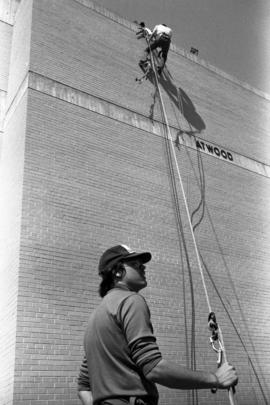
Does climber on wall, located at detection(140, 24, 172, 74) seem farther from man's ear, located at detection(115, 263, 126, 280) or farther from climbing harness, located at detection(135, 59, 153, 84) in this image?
man's ear, located at detection(115, 263, 126, 280)

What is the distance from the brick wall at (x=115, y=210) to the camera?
24.1ft

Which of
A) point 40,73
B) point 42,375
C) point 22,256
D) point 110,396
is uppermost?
point 40,73

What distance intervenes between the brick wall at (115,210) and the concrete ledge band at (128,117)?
31 millimetres

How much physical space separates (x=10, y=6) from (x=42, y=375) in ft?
28.6

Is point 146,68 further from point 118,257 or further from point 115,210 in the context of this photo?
point 118,257

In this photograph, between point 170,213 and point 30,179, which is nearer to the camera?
point 30,179

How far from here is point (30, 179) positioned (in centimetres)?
808

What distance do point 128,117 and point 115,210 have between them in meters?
2.47

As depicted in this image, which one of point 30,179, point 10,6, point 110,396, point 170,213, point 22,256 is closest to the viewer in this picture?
point 110,396

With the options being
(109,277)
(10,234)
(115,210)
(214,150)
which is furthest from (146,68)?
(109,277)

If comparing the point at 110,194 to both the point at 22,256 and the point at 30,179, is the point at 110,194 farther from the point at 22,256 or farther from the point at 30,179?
the point at 22,256

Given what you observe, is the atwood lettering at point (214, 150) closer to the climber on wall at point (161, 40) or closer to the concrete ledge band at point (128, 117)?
the concrete ledge band at point (128, 117)

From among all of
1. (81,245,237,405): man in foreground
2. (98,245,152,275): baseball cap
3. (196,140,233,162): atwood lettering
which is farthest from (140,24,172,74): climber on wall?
(81,245,237,405): man in foreground

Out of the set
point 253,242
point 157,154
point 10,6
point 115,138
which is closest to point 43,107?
point 115,138
